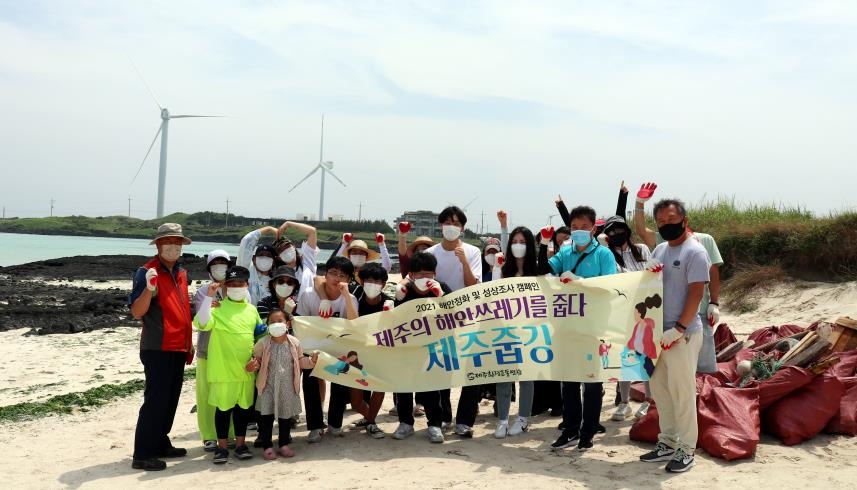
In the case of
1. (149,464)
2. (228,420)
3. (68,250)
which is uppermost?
(68,250)

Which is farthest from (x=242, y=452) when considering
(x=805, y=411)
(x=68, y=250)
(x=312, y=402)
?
(x=68, y=250)

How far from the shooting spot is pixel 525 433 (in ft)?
21.5

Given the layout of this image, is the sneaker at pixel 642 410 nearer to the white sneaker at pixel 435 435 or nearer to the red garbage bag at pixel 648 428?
the red garbage bag at pixel 648 428

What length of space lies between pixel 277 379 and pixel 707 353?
350 cm

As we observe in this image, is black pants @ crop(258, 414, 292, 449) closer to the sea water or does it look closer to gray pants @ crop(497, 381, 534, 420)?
gray pants @ crop(497, 381, 534, 420)

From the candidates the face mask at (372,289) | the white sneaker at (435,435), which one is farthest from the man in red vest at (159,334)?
the white sneaker at (435,435)

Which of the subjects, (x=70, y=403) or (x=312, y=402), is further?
(x=70, y=403)

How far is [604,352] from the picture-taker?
591cm

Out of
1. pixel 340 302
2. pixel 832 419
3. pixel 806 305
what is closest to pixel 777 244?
pixel 806 305

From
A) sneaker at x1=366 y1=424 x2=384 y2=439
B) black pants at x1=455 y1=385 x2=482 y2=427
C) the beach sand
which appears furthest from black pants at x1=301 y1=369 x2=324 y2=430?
black pants at x1=455 y1=385 x2=482 y2=427

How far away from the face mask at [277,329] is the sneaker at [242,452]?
0.93 metres

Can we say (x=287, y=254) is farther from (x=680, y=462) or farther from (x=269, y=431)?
(x=680, y=462)

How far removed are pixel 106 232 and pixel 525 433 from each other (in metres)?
108

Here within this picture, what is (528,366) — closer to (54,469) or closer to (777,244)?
(54,469)
